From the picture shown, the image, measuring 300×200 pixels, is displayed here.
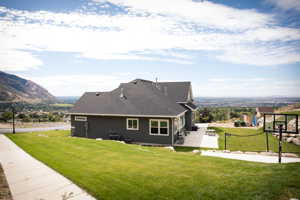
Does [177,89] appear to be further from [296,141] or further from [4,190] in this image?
[4,190]

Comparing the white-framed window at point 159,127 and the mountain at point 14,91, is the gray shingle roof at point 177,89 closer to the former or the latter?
the white-framed window at point 159,127

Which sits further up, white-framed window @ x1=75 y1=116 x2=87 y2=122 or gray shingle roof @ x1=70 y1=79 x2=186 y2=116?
gray shingle roof @ x1=70 y1=79 x2=186 y2=116

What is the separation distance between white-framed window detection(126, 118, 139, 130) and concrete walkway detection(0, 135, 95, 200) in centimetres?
907

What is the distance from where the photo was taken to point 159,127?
1576 centimetres

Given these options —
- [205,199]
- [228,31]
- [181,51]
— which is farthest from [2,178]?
[181,51]

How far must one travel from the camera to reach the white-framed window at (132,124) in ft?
54.1

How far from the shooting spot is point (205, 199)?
466 centimetres

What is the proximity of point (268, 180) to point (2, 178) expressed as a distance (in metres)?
8.76

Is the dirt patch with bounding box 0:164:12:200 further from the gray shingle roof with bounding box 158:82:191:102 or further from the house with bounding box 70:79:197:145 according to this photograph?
the gray shingle roof with bounding box 158:82:191:102

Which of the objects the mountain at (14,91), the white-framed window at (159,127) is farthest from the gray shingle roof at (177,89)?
the mountain at (14,91)

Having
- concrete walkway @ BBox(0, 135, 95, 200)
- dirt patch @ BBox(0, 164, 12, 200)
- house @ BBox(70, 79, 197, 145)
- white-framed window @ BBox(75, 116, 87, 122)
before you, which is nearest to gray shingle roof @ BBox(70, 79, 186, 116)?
house @ BBox(70, 79, 197, 145)

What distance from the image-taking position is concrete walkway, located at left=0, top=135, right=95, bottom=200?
492 centimetres

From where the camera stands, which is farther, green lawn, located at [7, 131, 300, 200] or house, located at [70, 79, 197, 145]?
house, located at [70, 79, 197, 145]

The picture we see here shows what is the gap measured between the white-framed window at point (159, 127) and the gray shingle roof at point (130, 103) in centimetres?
73
